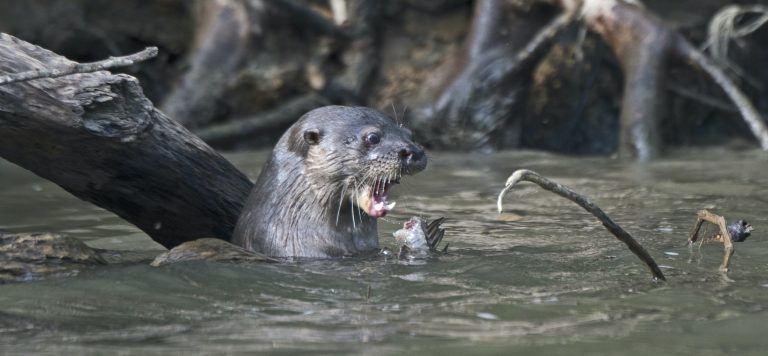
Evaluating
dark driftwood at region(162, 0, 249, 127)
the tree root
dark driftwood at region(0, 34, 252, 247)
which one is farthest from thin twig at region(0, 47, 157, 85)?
dark driftwood at region(162, 0, 249, 127)

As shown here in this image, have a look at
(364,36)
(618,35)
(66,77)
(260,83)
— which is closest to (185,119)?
(260,83)

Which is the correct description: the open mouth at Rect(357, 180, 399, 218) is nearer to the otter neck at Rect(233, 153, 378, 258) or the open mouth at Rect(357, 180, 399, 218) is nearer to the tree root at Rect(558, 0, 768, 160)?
the otter neck at Rect(233, 153, 378, 258)

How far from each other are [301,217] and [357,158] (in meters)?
0.26

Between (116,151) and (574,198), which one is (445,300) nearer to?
(574,198)

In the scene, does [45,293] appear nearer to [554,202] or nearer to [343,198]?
[343,198]

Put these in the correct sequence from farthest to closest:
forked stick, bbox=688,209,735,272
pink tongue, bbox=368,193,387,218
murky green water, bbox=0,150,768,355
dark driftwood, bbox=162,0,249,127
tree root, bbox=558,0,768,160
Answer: dark driftwood, bbox=162,0,249,127 → tree root, bbox=558,0,768,160 → pink tongue, bbox=368,193,387,218 → forked stick, bbox=688,209,735,272 → murky green water, bbox=0,150,768,355

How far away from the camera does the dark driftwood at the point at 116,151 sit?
11.2 feet

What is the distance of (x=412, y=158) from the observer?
388 centimetres

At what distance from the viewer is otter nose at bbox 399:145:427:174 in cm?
388

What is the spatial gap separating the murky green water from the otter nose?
0.30m

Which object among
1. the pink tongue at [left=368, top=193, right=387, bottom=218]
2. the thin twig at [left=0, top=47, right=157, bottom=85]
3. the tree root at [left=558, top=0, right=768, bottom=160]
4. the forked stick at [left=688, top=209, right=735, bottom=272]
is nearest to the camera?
the thin twig at [left=0, top=47, right=157, bottom=85]

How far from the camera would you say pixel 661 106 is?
284 inches

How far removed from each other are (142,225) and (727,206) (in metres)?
2.47

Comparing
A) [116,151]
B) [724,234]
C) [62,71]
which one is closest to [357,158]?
[116,151]
